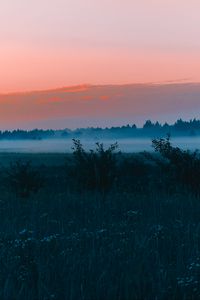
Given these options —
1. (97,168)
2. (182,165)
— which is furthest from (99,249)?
(182,165)

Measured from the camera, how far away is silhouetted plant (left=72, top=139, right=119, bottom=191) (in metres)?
21.5

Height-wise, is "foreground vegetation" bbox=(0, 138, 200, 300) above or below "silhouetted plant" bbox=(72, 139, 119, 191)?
below

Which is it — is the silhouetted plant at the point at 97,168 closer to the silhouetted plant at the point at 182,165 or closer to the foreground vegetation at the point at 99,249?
the foreground vegetation at the point at 99,249

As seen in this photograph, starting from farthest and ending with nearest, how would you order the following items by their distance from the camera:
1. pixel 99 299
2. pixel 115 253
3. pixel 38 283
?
pixel 115 253 → pixel 38 283 → pixel 99 299

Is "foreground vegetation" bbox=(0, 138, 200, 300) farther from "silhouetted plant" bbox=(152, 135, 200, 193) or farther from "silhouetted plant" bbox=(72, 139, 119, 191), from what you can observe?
"silhouetted plant" bbox=(152, 135, 200, 193)

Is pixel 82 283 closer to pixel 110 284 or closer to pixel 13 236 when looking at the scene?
pixel 110 284

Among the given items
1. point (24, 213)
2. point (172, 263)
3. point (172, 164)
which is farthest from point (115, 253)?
point (172, 164)

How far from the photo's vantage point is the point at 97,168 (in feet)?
70.8

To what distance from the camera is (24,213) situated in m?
15.7

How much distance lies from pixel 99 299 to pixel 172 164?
641 inches

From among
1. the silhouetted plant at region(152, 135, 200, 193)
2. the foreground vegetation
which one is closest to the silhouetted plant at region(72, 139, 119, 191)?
the foreground vegetation

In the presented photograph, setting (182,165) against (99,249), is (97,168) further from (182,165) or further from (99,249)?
(99,249)

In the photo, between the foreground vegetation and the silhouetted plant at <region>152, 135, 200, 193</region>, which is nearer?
the foreground vegetation

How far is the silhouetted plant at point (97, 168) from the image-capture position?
21.5 m
